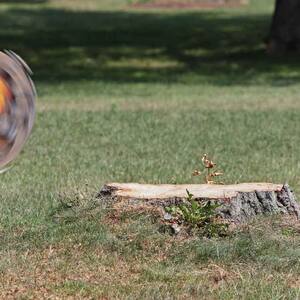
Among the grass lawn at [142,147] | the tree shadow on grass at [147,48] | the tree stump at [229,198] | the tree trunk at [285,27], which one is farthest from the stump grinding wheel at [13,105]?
the tree trunk at [285,27]

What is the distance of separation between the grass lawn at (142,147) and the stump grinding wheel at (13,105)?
0.81 metres

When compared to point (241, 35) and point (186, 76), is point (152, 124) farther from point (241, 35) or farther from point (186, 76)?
point (241, 35)

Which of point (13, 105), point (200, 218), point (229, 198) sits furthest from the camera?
point (229, 198)

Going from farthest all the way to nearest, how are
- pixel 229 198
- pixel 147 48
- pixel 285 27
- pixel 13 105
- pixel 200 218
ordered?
pixel 147 48 → pixel 285 27 → pixel 229 198 → pixel 200 218 → pixel 13 105

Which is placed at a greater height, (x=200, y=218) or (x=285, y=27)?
(x=200, y=218)

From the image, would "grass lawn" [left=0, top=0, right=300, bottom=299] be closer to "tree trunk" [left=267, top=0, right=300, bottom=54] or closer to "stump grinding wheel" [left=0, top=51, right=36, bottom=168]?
"tree trunk" [left=267, top=0, right=300, bottom=54]

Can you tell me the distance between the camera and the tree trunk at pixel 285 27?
29016 millimetres

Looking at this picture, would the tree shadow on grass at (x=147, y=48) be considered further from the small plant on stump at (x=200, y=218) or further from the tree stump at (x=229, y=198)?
the small plant on stump at (x=200, y=218)

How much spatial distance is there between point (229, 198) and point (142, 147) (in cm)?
687

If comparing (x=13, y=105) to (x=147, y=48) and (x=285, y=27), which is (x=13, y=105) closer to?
(x=285, y=27)

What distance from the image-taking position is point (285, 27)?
29156 mm

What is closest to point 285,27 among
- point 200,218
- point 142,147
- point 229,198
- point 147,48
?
point 147,48

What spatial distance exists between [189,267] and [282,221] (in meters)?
1.15

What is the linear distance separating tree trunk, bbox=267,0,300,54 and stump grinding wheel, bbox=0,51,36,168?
71.2ft
